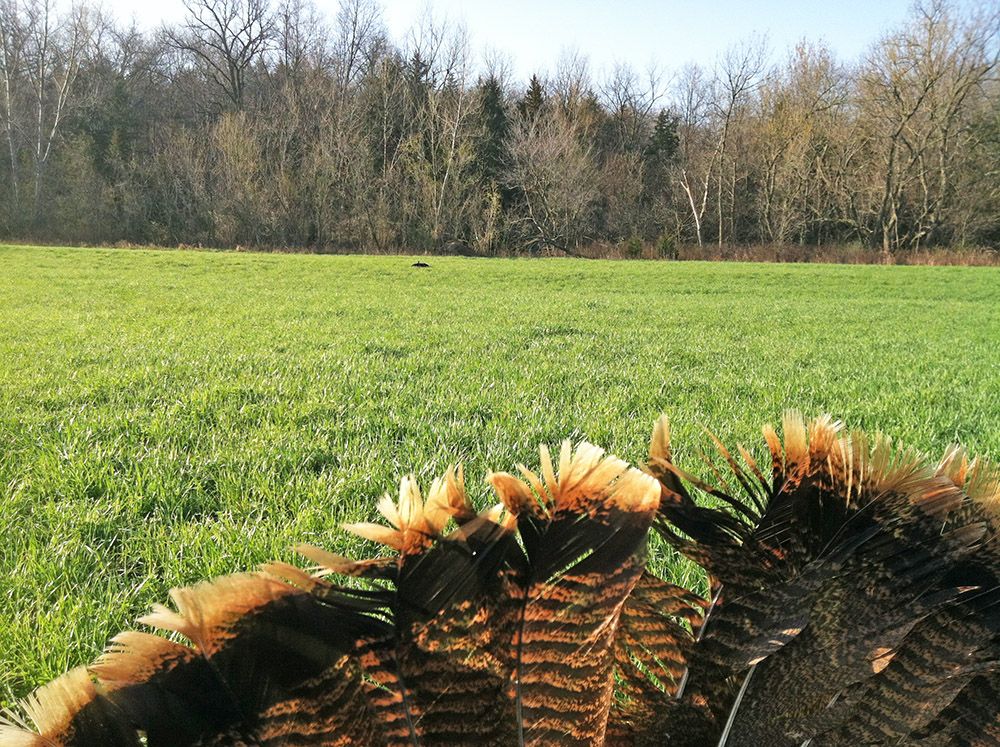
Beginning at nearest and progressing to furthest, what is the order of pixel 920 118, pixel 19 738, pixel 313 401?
pixel 19 738
pixel 313 401
pixel 920 118

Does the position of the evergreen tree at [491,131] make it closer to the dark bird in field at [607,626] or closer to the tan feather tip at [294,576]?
the dark bird in field at [607,626]

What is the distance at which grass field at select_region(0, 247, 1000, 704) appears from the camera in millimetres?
2758

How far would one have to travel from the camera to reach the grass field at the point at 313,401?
109 inches

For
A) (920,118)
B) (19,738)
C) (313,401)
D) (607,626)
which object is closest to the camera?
(19,738)

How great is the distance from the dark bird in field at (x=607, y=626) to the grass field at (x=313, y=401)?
0.41 metres

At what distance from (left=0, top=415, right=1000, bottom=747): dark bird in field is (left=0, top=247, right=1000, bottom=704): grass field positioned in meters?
0.41

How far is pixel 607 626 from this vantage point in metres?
0.46

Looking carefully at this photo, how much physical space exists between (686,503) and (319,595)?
0.92 ft

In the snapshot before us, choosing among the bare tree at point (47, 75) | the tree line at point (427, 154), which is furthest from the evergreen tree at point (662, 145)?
the bare tree at point (47, 75)

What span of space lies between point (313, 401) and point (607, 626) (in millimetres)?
5386

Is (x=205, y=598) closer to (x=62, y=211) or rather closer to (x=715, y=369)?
(x=715, y=369)

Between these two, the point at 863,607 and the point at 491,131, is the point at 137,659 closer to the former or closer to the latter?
the point at 863,607

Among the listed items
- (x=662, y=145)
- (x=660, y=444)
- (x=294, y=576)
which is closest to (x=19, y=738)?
(x=294, y=576)

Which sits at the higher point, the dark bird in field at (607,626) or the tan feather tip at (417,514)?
the tan feather tip at (417,514)
